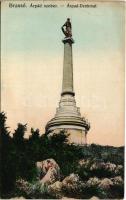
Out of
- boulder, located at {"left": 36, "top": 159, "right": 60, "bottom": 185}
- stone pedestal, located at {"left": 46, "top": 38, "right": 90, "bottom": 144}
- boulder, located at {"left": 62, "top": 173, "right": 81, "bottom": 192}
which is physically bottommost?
boulder, located at {"left": 62, "top": 173, "right": 81, "bottom": 192}

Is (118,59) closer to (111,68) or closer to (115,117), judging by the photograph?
(111,68)

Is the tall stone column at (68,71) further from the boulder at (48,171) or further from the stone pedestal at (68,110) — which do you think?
the boulder at (48,171)

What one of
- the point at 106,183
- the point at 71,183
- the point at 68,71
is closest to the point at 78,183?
the point at 71,183

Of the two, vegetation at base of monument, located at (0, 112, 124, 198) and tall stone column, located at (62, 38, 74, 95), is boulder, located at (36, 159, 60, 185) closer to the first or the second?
vegetation at base of monument, located at (0, 112, 124, 198)

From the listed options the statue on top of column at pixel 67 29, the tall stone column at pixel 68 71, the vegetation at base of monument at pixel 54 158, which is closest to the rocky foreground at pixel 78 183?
the vegetation at base of monument at pixel 54 158

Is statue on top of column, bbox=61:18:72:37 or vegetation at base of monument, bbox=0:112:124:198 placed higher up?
statue on top of column, bbox=61:18:72:37

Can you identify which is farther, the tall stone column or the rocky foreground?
the tall stone column

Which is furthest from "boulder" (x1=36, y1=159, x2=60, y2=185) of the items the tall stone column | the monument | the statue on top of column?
the statue on top of column

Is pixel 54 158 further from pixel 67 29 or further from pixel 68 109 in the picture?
pixel 67 29
